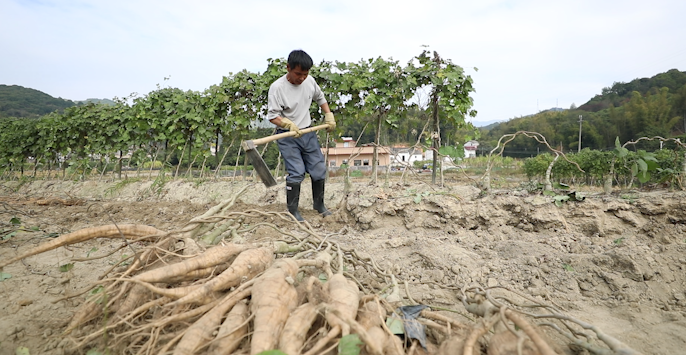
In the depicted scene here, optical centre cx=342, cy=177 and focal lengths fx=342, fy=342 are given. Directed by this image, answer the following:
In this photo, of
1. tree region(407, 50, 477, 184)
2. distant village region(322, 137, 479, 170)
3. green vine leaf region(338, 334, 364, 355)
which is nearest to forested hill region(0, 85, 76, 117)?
distant village region(322, 137, 479, 170)

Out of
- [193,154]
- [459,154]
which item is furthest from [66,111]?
[459,154]

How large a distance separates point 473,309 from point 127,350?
144 centimetres

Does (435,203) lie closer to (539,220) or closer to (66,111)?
(539,220)

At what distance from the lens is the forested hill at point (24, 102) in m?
36.0

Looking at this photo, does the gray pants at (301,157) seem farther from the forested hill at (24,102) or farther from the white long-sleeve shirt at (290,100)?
the forested hill at (24,102)

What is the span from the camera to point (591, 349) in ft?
4.08

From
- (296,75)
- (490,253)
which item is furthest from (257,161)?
(490,253)

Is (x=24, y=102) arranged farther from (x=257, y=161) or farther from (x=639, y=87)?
(x=639, y=87)

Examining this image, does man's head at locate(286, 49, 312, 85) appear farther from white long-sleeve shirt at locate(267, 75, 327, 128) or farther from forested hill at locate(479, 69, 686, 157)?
forested hill at locate(479, 69, 686, 157)

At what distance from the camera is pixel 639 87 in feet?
207

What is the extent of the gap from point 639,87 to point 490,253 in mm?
82482

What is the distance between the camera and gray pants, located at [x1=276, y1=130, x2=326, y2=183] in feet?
12.5

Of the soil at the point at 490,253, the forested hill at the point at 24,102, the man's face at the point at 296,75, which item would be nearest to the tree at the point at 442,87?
the soil at the point at 490,253

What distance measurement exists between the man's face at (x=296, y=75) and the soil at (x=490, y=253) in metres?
1.48
